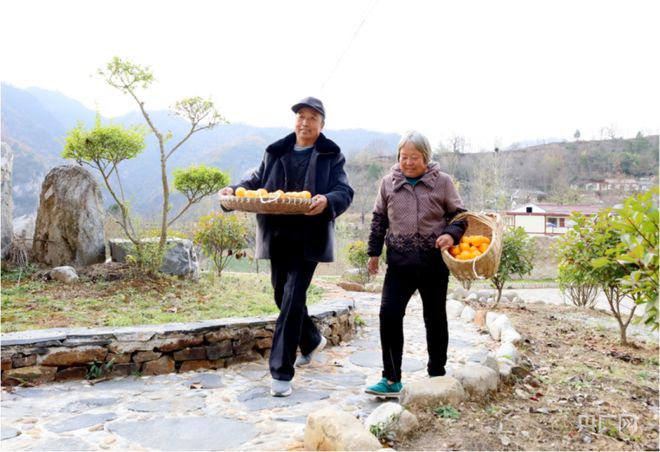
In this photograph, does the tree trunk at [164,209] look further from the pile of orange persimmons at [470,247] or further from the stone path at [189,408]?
the pile of orange persimmons at [470,247]

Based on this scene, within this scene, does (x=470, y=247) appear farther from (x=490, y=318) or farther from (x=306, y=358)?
(x=490, y=318)

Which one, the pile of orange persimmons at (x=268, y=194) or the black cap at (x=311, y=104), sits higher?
the black cap at (x=311, y=104)

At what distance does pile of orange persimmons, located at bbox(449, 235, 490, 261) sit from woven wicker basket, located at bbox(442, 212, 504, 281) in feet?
0.14

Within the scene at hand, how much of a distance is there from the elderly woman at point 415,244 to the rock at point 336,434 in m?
0.84

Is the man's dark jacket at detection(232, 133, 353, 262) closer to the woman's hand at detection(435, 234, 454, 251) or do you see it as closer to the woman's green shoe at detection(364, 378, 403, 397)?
the woman's hand at detection(435, 234, 454, 251)

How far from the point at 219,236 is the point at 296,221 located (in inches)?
239

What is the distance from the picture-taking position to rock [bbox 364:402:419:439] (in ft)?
6.86

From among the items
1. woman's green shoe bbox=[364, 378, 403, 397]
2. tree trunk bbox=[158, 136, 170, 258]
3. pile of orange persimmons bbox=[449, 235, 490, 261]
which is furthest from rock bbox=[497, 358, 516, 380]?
tree trunk bbox=[158, 136, 170, 258]

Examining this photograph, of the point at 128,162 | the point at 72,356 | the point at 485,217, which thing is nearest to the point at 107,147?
the point at 72,356

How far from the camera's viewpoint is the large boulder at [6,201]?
646 centimetres

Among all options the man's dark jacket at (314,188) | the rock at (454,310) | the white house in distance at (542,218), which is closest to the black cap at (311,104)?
the man's dark jacket at (314,188)

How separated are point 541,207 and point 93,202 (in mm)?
32930

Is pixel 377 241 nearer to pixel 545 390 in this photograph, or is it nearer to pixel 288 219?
pixel 288 219

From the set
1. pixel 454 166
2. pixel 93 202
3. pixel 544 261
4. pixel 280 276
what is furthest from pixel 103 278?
pixel 454 166
